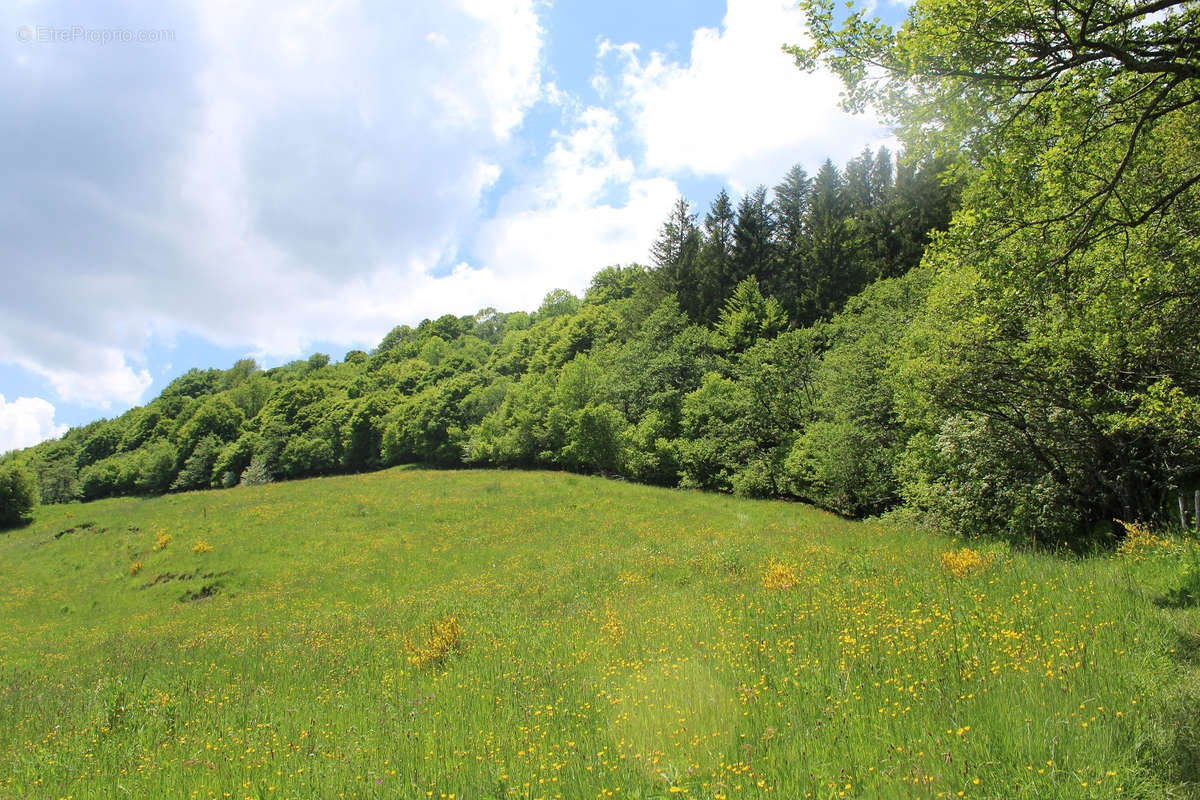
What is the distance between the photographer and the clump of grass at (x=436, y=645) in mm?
9938

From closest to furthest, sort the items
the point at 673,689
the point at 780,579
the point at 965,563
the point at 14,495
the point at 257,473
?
1. the point at 673,689
2. the point at 965,563
3. the point at 780,579
4. the point at 14,495
5. the point at 257,473

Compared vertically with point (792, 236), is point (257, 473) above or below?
below

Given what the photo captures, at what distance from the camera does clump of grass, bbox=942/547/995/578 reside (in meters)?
10.1

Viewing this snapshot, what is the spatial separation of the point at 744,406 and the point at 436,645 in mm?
33992

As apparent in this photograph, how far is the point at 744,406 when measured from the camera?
41.2 meters

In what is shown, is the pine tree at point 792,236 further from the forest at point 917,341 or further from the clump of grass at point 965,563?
the clump of grass at point 965,563

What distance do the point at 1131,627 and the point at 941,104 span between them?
6734 mm

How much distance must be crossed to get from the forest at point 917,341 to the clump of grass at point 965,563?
11.9 feet

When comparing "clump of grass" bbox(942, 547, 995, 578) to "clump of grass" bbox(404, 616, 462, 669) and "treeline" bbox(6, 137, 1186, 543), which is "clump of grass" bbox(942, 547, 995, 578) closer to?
"treeline" bbox(6, 137, 1186, 543)

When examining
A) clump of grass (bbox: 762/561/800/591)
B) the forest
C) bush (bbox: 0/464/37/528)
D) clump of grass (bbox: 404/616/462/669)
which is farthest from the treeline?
bush (bbox: 0/464/37/528)

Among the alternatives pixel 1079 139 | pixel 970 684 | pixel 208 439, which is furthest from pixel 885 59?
pixel 208 439

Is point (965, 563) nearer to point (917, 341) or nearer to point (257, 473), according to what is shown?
point (917, 341)

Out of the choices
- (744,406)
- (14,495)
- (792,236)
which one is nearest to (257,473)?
(14,495)

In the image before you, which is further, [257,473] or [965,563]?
[257,473]
